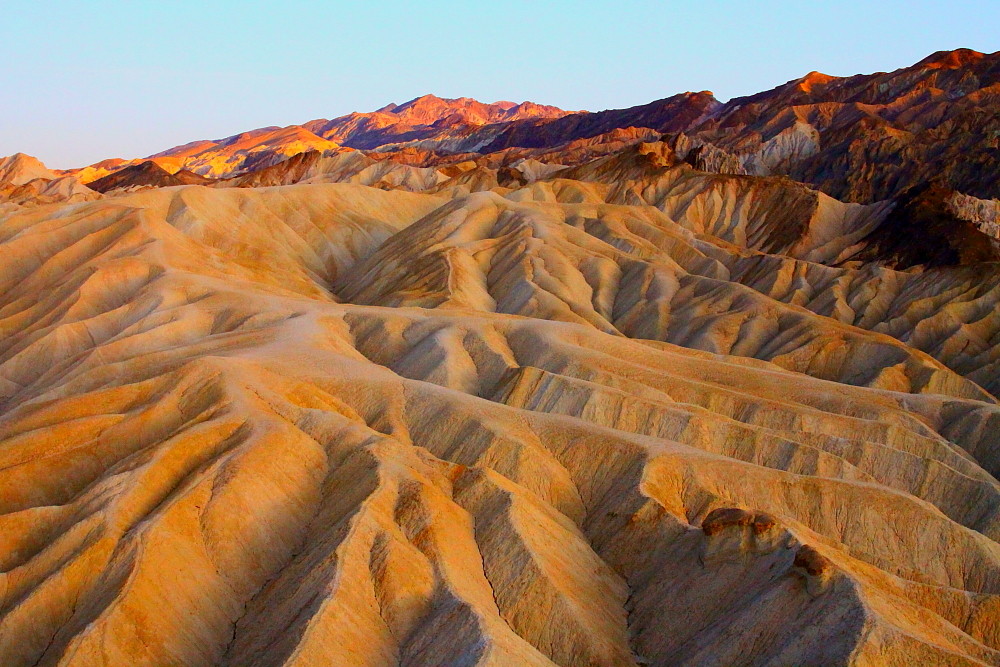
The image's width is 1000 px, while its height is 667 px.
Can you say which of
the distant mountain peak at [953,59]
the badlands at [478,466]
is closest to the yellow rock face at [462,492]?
the badlands at [478,466]

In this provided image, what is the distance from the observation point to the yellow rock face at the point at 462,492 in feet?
92.8

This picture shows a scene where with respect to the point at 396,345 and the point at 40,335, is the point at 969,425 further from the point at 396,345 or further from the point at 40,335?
the point at 40,335

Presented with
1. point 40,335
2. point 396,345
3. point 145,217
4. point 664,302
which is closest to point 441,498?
point 396,345

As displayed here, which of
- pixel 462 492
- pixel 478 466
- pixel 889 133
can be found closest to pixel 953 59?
pixel 889 133

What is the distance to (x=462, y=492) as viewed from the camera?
35.4 m

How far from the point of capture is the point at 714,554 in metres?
31.6

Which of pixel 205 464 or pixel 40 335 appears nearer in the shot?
pixel 205 464

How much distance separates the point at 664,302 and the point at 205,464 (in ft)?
178

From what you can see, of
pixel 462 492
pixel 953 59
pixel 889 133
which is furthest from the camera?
pixel 953 59

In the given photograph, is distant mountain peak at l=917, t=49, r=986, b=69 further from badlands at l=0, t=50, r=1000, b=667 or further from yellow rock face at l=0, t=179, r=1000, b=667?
yellow rock face at l=0, t=179, r=1000, b=667

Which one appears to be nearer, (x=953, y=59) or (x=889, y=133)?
(x=889, y=133)

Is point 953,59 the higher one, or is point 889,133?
point 953,59

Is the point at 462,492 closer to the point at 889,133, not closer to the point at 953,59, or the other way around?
the point at 889,133

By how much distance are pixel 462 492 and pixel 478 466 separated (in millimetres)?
1656
